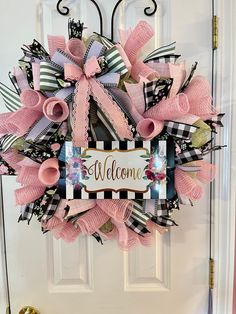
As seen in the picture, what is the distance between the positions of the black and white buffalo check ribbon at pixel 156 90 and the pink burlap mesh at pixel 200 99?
0.29ft

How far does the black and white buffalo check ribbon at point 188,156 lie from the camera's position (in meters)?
0.81

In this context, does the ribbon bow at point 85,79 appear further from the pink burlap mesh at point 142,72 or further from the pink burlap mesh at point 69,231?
the pink burlap mesh at point 69,231

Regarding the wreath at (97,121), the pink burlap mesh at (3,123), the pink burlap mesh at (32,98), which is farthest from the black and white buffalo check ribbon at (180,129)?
the pink burlap mesh at (3,123)

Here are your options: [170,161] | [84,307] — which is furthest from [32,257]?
[170,161]

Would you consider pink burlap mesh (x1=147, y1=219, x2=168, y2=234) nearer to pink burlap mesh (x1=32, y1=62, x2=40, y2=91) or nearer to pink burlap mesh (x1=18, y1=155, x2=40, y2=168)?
pink burlap mesh (x1=18, y1=155, x2=40, y2=168)

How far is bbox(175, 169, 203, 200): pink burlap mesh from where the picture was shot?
0.82 metres

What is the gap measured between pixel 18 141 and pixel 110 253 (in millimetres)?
488

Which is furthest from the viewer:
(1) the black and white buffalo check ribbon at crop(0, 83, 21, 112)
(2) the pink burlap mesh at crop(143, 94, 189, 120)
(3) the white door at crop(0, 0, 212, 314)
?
(3) the white door at crop(0, 0, 212, 314)

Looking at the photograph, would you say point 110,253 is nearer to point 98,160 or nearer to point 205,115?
point 98,160

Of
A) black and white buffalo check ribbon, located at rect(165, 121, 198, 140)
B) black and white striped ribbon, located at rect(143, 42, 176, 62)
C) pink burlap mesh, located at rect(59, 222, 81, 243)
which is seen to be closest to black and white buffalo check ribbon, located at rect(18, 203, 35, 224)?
pink burlap mesh, located at rect(59, 222, 81, 243)

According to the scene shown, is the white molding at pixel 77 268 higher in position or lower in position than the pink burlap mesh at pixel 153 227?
lower

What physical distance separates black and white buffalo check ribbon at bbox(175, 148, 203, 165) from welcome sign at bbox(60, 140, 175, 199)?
0.04 metres

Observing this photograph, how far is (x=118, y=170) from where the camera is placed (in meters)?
0.81

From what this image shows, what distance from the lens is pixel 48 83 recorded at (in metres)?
0.77
